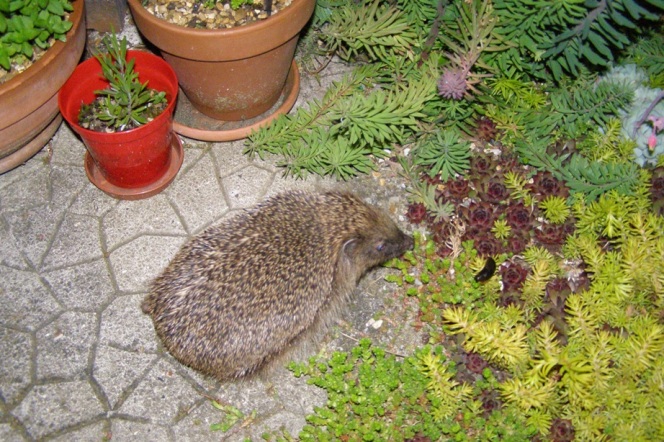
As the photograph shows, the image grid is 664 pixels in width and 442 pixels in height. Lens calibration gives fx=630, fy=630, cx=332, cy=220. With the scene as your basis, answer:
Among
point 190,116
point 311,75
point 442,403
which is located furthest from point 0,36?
point 442,403

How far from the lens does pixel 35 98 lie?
14.9 feet

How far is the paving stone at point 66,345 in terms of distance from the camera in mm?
4254

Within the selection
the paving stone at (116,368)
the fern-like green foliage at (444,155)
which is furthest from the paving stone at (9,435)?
the fern-like green foliage at (444,155)

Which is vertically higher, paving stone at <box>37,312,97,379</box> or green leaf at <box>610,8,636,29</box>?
green leaf at <box>610,8,636,29</box>

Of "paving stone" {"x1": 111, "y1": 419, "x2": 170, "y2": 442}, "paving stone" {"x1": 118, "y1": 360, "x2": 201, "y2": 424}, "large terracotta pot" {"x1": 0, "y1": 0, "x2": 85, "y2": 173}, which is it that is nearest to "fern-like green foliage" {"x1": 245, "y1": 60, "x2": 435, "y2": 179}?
"large terracotta pot" {"x1": 0, "y1": 0, "x2": 85, "y2": 173}

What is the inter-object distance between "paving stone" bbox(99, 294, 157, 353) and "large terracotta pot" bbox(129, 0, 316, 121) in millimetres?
1714

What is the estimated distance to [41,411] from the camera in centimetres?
409

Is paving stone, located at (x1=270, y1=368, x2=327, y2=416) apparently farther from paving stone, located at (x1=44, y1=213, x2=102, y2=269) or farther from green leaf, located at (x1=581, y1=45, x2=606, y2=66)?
green leaf, located at (x1=581, y1=45, x2=606, y2=66)

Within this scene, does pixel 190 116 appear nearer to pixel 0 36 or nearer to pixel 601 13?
pixel 0 36

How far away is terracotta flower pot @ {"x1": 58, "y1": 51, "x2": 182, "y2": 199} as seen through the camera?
177 inches

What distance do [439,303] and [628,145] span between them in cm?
201

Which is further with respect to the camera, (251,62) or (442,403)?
(251,62)

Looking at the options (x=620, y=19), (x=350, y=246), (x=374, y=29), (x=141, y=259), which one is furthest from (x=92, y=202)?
(x=620, y=19)

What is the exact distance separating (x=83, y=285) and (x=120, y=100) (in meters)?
1.38
